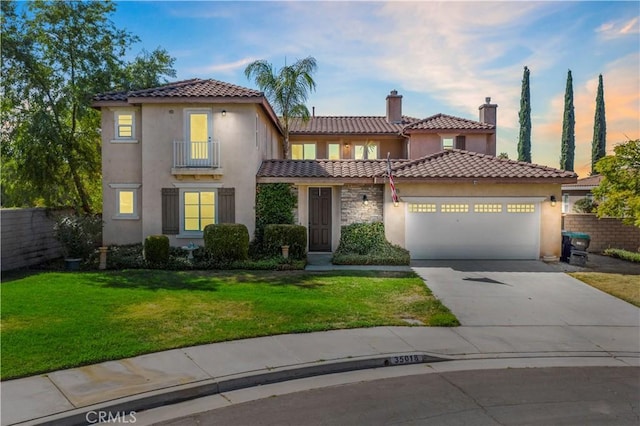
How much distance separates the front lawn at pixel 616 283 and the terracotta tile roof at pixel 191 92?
12141 millimetres

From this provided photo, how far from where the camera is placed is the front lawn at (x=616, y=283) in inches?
467

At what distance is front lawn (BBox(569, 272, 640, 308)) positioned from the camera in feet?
38.9

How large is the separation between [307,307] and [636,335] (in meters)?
6.20

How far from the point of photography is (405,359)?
732 cm

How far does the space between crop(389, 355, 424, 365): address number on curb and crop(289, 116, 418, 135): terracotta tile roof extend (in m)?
19.3

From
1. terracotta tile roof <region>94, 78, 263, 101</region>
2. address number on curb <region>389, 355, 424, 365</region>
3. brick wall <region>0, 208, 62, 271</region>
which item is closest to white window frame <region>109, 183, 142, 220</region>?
brick wall <region>0, 208, 62, 271</region>

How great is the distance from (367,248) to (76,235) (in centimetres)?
996

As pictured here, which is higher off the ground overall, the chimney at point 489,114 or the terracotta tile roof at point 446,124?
the chimney at point 489,114

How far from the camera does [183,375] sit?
6367 millimetres

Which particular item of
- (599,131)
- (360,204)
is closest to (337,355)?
(360,204)

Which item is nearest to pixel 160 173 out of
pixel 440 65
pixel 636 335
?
pixel 440 65

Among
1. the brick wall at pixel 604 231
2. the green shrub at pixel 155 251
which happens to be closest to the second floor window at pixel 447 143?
the brick wall at pixel 604 231

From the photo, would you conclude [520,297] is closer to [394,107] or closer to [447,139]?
[447,139]

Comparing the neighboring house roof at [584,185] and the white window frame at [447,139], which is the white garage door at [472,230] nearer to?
the white window frame at [447,139]
